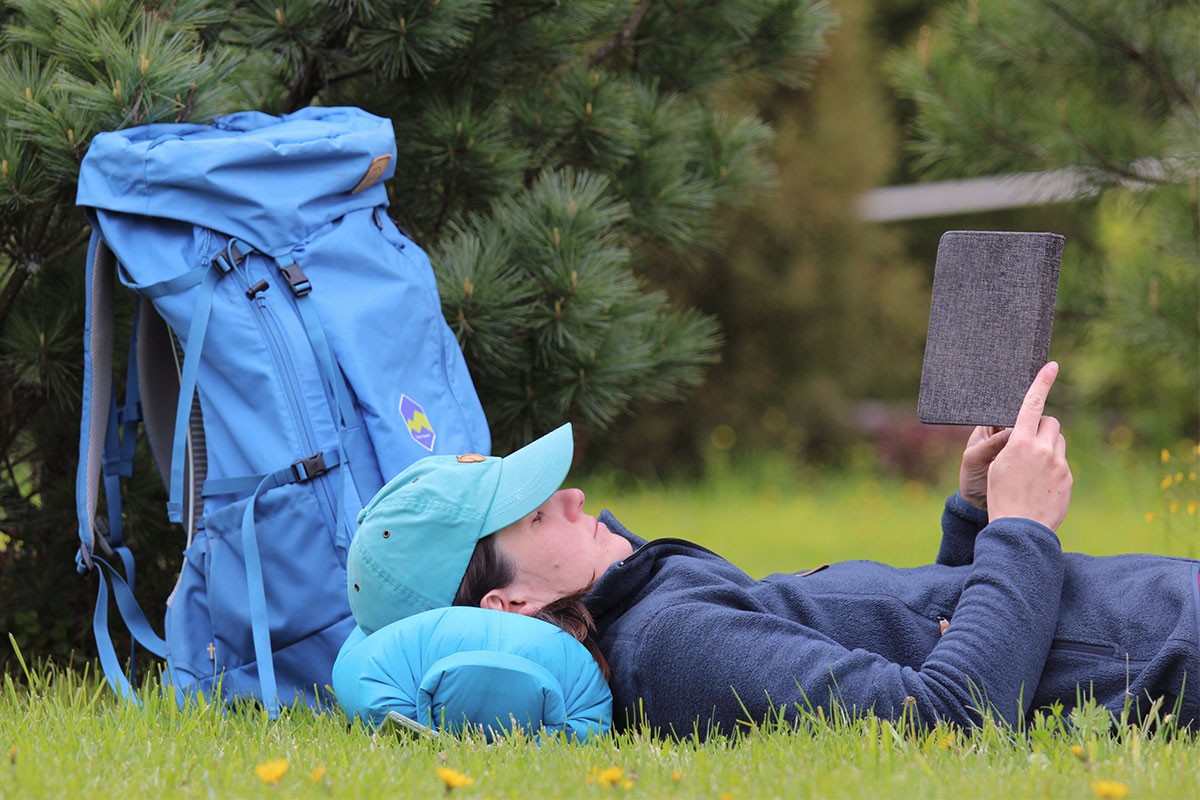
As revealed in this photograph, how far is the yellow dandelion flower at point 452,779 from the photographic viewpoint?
71.0 inches

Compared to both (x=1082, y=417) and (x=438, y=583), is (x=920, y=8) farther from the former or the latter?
(x=438, y=583)

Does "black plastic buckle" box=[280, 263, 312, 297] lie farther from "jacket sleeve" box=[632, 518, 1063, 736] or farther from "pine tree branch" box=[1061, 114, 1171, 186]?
"pine tree branch" box=[1061, 114, 1171, 186]

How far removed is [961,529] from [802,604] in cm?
47

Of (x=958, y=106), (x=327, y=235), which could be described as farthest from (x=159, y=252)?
(x=958, y=106)

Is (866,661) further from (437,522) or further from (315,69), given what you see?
(315,69)

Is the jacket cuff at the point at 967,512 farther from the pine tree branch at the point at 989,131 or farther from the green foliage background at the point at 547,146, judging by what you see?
the pine tree branch at the point at 989,131

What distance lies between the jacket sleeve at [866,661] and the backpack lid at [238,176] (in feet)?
3.99

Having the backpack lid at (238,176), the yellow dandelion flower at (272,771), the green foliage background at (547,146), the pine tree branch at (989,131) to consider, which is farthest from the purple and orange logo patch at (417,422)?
the pine tree branch at (989,131)

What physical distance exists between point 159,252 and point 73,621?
47.9 inches

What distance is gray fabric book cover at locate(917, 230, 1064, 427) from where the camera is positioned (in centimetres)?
239

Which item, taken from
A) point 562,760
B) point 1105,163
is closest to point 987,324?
point 562,760

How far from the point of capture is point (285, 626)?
270cm

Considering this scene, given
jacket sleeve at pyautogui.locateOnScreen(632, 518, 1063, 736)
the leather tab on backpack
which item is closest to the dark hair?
jacket sleeve at pyautogui.locateOnScreen(632, 518, 1063, 736)

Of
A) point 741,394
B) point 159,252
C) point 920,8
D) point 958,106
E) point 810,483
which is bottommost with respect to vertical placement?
point 810,483
